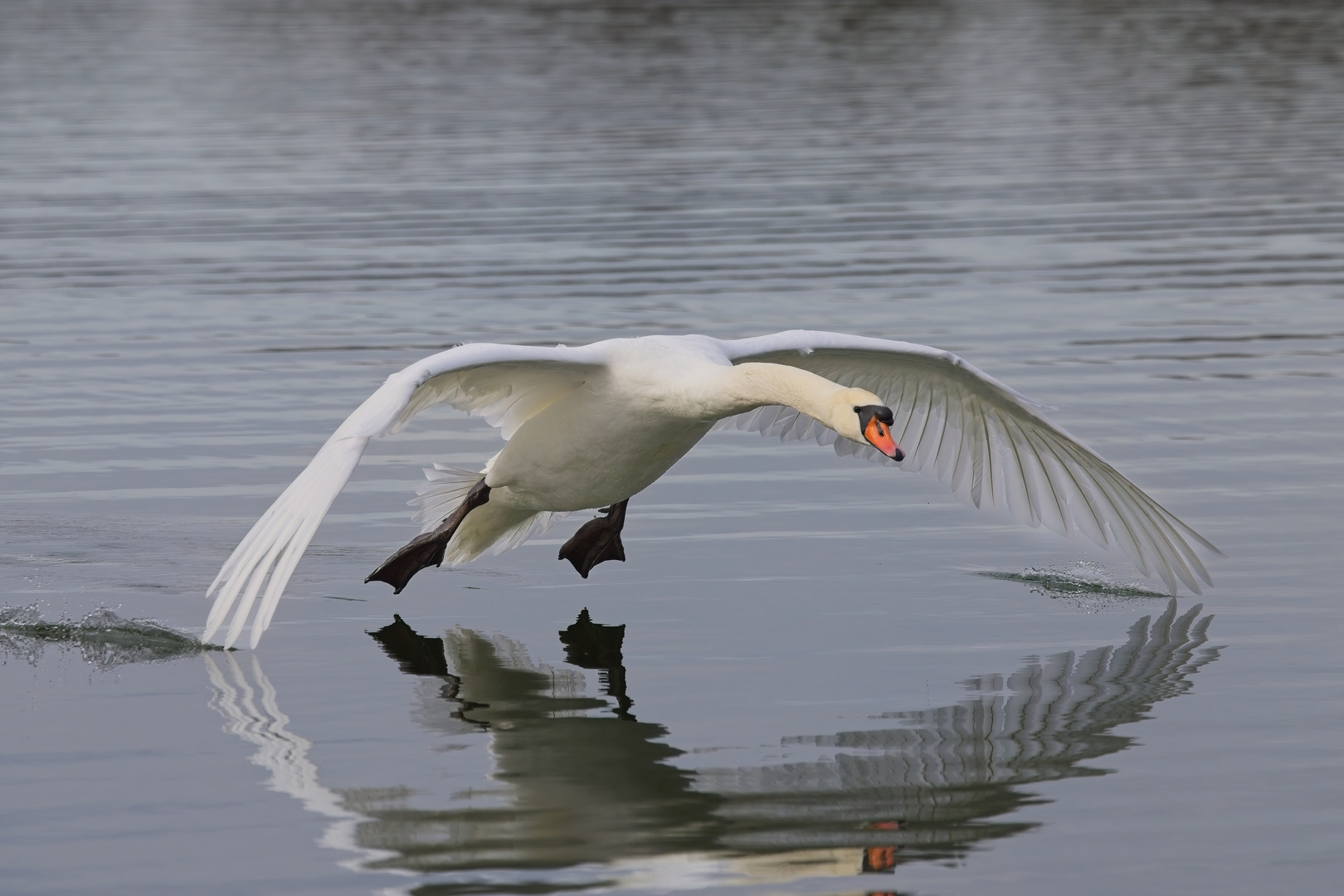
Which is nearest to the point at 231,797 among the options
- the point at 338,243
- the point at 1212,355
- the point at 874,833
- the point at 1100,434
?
the point at 874,833

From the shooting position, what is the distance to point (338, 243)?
22359 millimetres

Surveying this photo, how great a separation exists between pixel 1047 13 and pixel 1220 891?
55811mm

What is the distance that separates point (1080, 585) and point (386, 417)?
3803 mm

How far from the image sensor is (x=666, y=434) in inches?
363

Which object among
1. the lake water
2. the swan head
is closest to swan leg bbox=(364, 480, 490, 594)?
the lake water

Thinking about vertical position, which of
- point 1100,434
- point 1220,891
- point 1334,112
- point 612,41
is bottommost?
point 1220,891

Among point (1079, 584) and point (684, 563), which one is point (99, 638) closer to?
point (684, 563)

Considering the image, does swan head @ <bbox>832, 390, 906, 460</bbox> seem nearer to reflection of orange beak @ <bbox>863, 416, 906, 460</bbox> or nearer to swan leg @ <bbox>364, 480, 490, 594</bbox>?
reflection of orange beak @ <bbox>863, 416, 906, 460</bbox>

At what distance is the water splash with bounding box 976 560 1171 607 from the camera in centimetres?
992

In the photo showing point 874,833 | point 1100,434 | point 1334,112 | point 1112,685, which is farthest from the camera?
point 1334,112

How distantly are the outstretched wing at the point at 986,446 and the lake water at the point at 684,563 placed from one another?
0.31 meters

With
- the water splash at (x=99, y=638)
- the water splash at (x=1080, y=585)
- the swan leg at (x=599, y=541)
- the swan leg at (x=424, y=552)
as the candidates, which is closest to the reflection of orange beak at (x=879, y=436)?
the water splash at (x=1080, y=585)

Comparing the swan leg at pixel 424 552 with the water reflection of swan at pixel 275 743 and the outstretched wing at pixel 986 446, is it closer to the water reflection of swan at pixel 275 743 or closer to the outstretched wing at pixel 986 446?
the water reflection of swan at pixel 275 743

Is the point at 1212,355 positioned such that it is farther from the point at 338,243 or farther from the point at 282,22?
the point at 282,22
